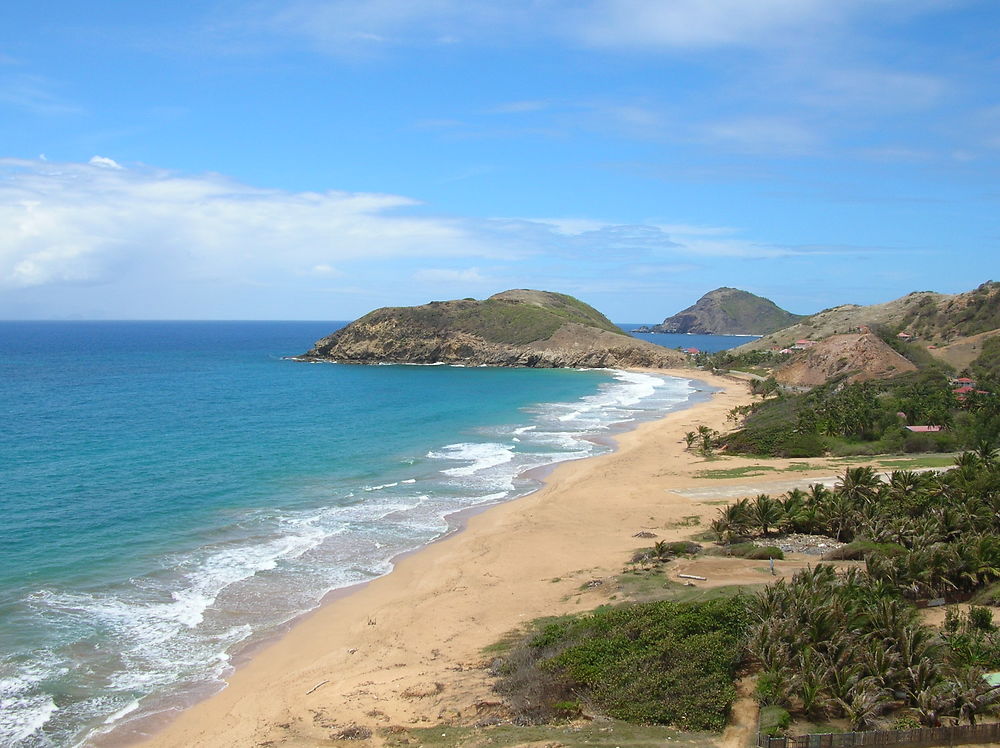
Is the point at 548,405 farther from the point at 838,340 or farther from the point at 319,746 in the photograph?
the point at 319,746

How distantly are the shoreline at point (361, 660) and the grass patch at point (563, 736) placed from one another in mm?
874

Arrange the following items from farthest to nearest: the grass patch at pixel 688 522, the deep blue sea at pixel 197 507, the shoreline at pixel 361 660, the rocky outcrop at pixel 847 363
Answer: the rocky outcrop at pixel 847 363 < the grass patch at pixel 688 522 < the deep blue sea at pixel 197 507 < the shoreline at pixel 361 660

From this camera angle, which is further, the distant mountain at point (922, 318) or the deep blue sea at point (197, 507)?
the distant mountain at point (922, 318)

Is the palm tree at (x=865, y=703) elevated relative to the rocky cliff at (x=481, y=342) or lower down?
lower down

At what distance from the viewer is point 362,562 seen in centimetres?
2542

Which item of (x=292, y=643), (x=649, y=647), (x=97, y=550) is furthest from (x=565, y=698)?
(x=97, y=550)

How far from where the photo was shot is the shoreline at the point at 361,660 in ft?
48.0

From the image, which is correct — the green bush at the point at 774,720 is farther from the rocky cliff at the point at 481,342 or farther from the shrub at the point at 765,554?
the rocky cliff at the point at 481,342

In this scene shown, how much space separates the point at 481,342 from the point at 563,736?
363 ft

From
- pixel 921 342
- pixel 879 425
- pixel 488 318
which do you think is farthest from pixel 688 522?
pixel 488 318

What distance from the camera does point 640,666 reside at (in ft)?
46.2

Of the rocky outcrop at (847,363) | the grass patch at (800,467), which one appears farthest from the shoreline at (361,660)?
the rocky outcrop at (847,363)

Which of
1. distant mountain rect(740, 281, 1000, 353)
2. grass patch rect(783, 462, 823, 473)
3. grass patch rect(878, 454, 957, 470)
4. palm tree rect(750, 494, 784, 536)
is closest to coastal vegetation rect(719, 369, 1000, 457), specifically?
grass patch rect(878, 454, 957, 470)

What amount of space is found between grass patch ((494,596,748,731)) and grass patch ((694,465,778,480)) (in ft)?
69.5
